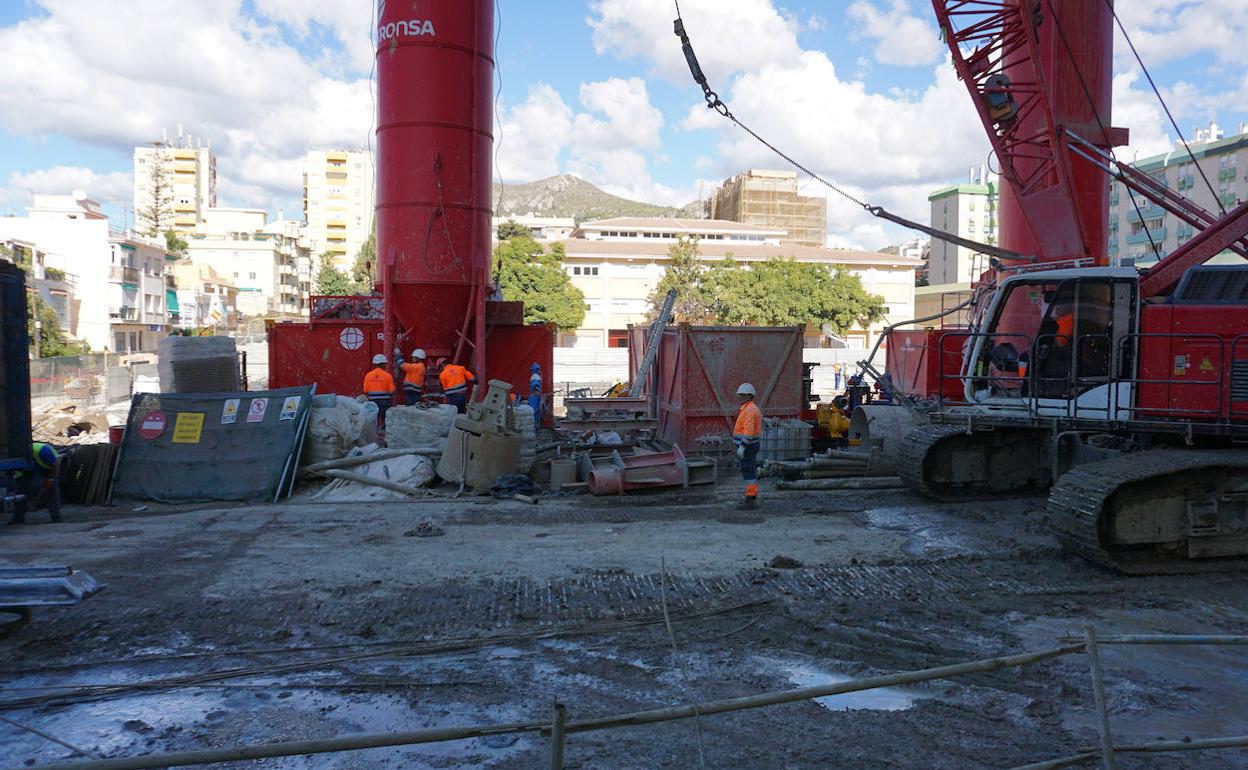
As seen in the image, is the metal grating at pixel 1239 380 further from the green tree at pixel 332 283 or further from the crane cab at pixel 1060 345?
the green tree at pixel 332 283

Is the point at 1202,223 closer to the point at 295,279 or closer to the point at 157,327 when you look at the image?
the point at 157,327

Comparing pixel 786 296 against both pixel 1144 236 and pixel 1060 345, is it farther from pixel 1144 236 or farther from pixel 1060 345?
pixel 1144 236

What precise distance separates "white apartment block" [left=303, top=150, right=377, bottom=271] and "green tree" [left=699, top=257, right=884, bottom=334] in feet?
251

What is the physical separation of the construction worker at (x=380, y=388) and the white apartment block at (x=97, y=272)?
43.3 meters

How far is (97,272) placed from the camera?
178 ft

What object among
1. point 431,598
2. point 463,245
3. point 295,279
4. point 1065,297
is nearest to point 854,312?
point 463,245

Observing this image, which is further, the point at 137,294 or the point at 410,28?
the point at 137,294

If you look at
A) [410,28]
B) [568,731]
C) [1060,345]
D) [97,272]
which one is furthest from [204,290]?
[568,731]

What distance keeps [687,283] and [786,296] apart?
219 inches

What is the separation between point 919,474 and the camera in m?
10.5

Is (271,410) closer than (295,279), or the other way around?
(271,410)

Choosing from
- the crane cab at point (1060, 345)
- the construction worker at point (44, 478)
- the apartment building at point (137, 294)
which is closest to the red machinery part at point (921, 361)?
the crane cab at point (1060, 345)

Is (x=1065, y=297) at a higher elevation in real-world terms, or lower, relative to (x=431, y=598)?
higher

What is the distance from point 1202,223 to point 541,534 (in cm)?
1282
